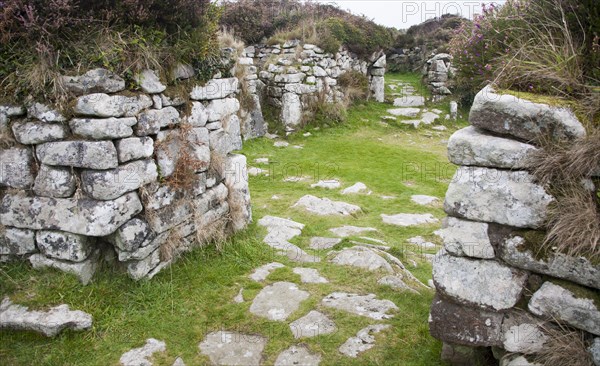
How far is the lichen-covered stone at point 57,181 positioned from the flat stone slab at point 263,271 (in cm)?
214

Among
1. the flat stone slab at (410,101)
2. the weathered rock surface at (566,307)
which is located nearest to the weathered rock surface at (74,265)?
the weathered rock surface at (566,307)

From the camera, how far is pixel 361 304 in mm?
4629

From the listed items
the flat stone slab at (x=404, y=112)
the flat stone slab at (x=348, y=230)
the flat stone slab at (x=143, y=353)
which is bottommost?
the flat stone slab at (x=348, y=230)

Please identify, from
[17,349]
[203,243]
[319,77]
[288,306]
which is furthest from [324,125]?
[17,349]

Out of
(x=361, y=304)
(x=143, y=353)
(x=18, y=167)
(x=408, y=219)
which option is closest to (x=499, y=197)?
(x=361, y=304)

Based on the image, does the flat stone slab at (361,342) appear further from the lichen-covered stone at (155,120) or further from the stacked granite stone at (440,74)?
the stacked granite stone at (440,74)

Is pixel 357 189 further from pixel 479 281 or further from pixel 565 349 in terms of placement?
pixel 565 349

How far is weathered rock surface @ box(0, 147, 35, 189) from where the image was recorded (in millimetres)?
4363

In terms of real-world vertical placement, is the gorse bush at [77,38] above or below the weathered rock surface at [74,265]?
above

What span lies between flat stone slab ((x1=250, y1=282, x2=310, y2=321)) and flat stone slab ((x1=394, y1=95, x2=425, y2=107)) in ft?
45.1

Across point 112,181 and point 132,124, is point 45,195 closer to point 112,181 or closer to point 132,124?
point 112,181

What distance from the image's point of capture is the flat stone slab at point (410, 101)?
17531mm

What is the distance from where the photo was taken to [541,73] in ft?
11.6

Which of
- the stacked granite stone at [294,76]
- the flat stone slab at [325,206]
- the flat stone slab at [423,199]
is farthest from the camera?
the stacked granite stone at [294,76]
